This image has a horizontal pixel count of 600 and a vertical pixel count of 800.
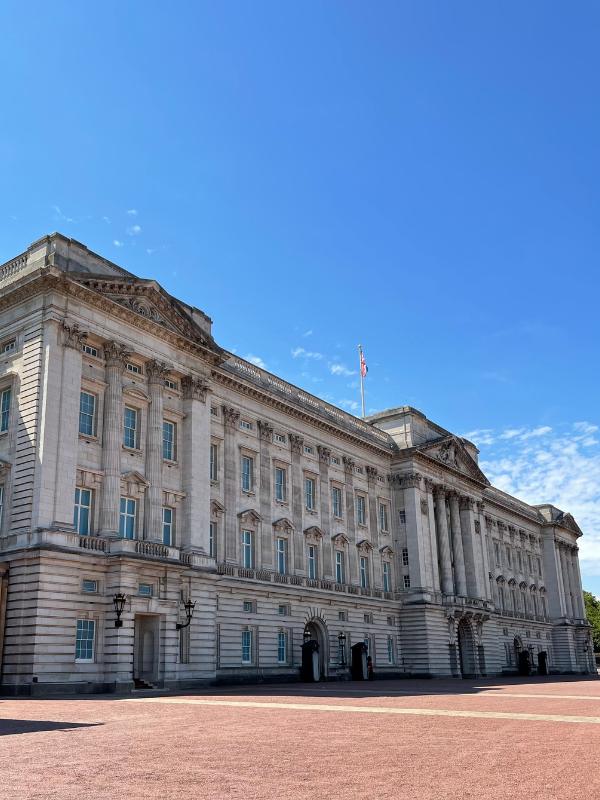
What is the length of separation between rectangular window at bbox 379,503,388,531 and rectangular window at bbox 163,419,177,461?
27.6 meters

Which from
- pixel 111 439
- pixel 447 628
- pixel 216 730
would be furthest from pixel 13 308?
pixel 447 628

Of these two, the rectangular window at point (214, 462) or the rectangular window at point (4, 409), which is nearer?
the rectangular window at point (4, 409)

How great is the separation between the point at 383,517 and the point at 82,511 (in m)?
35.3

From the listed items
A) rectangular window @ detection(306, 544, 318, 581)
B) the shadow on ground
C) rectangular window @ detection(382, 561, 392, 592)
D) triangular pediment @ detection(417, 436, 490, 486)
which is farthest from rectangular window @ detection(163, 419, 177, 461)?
triangular pediment @ detection(417, 436, 490, 486)

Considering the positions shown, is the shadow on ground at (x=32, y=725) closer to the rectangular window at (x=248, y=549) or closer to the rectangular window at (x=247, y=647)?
the rectangular window at (x=247, y=647)

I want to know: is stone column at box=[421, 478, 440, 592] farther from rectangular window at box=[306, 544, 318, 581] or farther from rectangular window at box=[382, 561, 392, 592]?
rectangular window at box=[306, 544, 318, 581]

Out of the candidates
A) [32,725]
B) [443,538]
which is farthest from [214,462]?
[32,725]

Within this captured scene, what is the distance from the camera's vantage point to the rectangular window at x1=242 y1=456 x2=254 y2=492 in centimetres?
5275

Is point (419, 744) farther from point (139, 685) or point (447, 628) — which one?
point (447, 628)

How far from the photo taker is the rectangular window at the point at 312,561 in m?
57.2

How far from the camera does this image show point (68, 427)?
3794 centimetres

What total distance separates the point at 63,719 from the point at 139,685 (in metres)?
17.8

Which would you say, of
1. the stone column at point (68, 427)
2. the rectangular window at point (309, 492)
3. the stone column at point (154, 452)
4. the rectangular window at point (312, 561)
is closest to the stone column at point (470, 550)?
the rectangular window at point (309, 492)

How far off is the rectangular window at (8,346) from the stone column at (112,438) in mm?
4450
